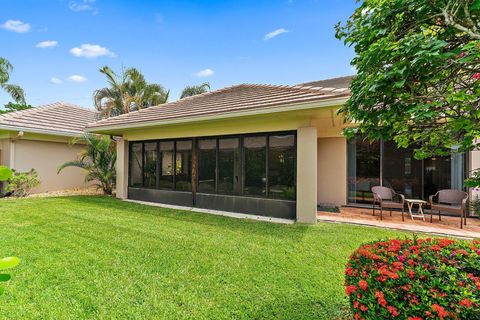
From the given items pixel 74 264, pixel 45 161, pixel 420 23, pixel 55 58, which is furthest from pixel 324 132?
pixel 55 58

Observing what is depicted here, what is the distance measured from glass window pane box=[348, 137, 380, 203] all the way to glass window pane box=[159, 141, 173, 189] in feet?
27.2

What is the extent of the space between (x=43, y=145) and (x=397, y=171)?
18635 millimetres

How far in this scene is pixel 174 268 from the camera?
4449 millimetres

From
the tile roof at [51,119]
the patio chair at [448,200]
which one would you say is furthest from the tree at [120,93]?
the patio chair at [448,200]

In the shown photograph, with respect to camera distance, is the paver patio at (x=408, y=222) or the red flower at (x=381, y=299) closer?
the red flower at (x=381, y=299)

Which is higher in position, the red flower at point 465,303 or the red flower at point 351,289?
the red flower at point 465,303

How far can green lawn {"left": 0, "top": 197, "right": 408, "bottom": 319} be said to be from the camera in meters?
3.28

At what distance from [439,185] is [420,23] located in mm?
9636

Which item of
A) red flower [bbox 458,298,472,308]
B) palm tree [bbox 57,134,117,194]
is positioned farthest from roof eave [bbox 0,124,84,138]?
red flower [bbox 458,298,472,308]

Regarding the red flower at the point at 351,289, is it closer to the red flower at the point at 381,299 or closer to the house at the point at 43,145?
the red flower at the point at 381,299

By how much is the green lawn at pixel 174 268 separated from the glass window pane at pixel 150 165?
379cm

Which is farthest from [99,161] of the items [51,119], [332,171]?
[332,171]

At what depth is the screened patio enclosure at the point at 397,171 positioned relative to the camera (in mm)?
9133

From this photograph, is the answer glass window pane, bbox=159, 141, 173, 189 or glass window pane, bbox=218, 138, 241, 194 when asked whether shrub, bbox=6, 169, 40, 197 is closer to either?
glass window pane, bbox=159, 141, 173, 189
